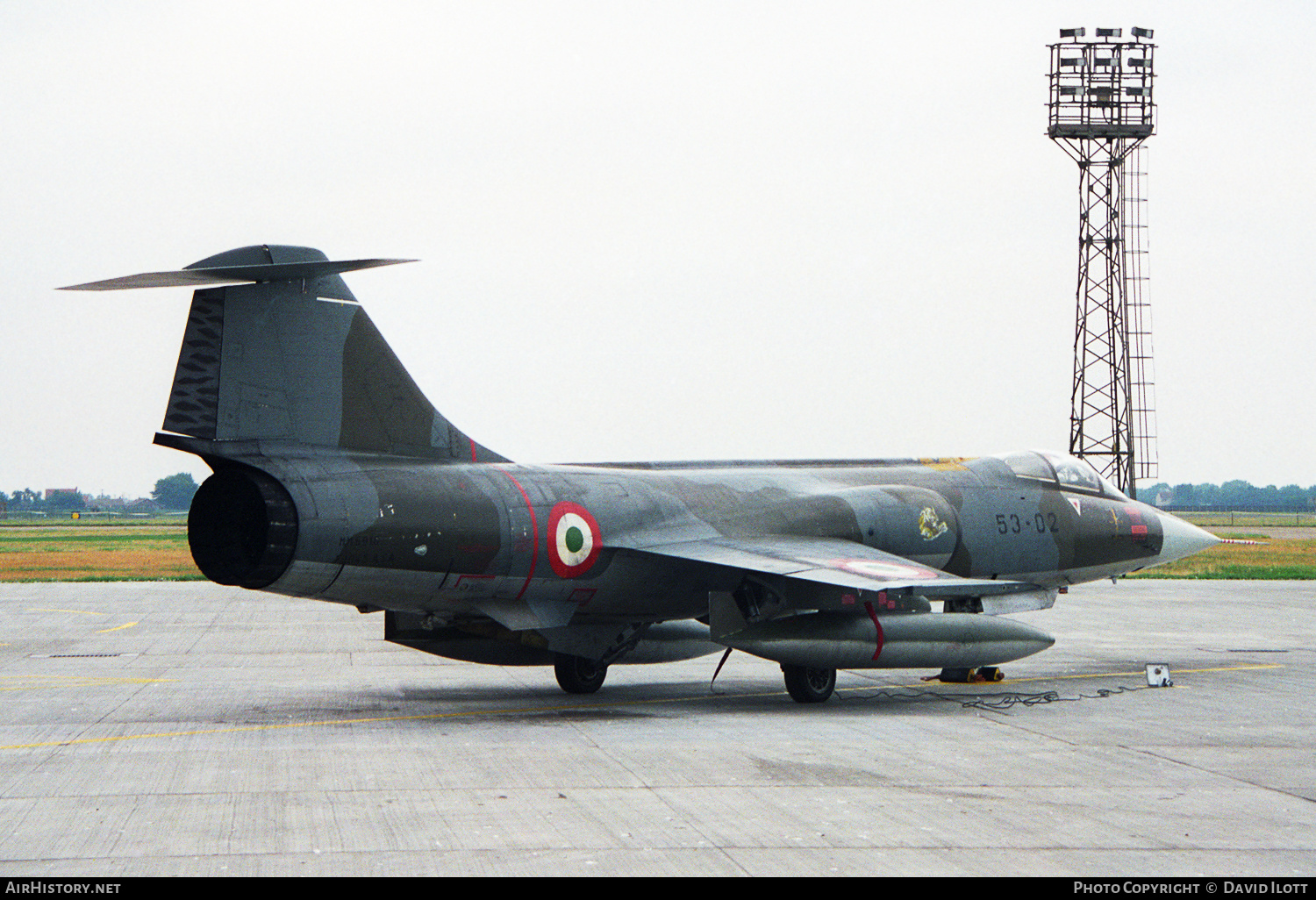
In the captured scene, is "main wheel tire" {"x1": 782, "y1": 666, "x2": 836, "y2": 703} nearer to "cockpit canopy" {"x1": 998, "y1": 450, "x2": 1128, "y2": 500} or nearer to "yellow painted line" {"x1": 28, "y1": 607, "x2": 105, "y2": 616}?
"cockpit canopy" {"x1": 998, "y1": 450, "x2": 1128, "y2": 500}

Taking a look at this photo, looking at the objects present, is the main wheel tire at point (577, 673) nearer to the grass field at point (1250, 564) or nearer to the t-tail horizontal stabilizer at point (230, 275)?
the t-tail horizontal stabilizer at point (230, 275)

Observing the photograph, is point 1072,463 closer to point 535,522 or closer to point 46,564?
point 535,522

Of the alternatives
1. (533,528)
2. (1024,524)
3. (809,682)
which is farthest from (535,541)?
(1024,524)

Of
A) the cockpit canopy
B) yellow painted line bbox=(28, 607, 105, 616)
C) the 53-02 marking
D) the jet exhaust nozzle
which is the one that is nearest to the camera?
the jet exhaust nozzle

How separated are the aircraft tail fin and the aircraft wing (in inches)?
133

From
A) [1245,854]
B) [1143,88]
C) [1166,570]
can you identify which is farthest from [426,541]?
[1143,88]

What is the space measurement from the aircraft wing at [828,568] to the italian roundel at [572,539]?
622mm

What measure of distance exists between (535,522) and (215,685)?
5253 millimetres

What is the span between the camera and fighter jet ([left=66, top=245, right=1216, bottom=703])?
518 inches

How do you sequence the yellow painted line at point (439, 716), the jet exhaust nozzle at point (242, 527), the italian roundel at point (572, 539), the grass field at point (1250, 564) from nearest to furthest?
the yellow painted line at point (439, 716)
the jet exhaust nozzle at point (242, 527)
the italian roundel at point (572, 539)
the grass field at point (1250, 564)

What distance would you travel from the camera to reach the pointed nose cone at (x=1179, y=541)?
19.9 m

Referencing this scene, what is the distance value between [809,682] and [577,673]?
→ 281cm

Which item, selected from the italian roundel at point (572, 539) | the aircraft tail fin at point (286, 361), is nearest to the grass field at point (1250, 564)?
the italian roundel at point (572, 539)

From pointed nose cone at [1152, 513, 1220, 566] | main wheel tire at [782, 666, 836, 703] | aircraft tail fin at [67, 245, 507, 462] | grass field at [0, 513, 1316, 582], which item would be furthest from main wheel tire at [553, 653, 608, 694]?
grass field at [0, 513, 1316, 582]
